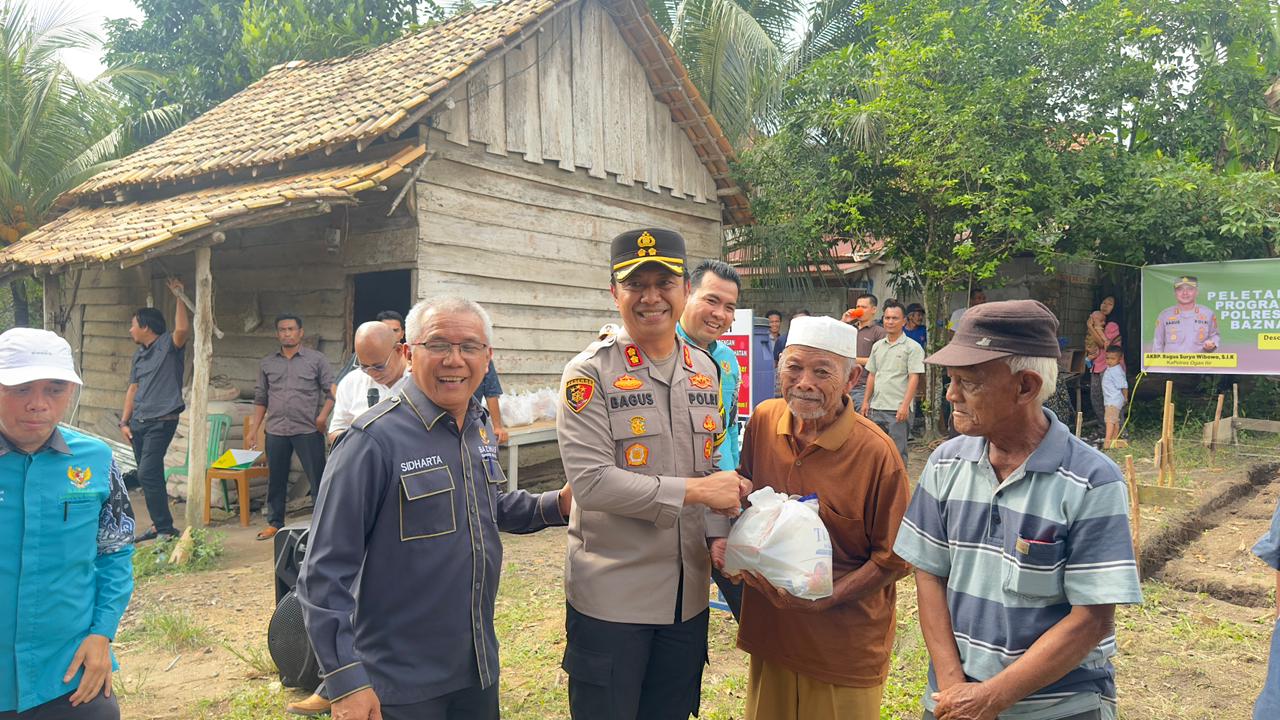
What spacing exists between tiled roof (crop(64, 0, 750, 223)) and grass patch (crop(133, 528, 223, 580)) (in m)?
3.48

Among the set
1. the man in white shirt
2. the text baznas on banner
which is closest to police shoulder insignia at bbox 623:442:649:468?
the man in white shirt

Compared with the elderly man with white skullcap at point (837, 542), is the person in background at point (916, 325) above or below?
above

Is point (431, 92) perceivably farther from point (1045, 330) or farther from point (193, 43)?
point (193, 43)

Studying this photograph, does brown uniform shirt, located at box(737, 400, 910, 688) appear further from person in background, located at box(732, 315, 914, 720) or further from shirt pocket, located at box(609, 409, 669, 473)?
shirt pocket, located at box(609, 409, 669, 473)

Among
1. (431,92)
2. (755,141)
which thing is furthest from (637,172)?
(755,141)

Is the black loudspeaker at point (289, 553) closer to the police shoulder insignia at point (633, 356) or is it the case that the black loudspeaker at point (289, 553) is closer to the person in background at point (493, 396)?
the police shoulder insignia at point (633, 356)

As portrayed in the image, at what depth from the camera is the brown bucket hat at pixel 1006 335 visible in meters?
1.85

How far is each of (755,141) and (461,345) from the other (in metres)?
12.0

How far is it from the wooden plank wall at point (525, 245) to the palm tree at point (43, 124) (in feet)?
34.4

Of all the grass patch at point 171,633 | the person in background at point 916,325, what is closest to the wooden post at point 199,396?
the grass patch at point 171,633

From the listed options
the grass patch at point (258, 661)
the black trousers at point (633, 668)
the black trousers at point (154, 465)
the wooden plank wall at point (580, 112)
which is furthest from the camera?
the wooden plank wall at point (580, 112)

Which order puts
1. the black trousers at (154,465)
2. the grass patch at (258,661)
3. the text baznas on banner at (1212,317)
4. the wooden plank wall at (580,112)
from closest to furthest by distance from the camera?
1. the grass patch at (258,661)
2. the black trousers at (154,465)
3. the wooden plank wall at (580,112)
4. the text baznas on banner at (1212,317)

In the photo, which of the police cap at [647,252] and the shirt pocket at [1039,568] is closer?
the shirt pocket at [1039,568]

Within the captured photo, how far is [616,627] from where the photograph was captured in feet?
7.38
